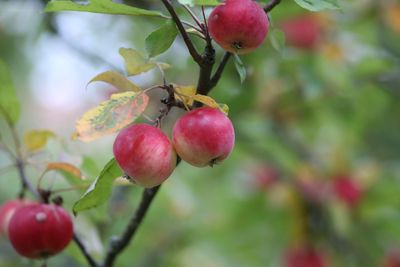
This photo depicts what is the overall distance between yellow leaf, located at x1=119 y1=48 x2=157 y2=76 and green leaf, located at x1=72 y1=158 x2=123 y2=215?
0.13 meters

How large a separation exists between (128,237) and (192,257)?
144 cm

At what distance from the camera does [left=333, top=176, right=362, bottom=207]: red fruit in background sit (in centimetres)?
215

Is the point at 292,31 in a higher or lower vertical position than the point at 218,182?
higher

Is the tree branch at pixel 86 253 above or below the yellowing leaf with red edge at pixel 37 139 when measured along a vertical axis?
below

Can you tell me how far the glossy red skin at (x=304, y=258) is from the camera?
213 cm

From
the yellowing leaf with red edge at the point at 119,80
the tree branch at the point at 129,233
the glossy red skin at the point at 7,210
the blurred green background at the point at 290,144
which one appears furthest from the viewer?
the blurred green background at the point at 290,144

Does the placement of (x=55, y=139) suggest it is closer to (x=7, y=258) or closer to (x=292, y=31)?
(x=7, y=258)

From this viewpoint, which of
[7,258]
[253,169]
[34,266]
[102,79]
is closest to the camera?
[102,79]

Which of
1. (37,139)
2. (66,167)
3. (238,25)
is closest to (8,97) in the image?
(37,139)

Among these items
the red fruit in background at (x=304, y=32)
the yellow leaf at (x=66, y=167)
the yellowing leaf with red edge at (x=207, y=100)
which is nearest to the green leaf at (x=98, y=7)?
the yellowing leaf with red edge at (x=207, y=100)

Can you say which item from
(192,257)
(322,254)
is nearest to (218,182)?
(192,257)

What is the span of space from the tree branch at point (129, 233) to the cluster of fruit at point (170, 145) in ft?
0.64

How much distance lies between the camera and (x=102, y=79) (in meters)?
0.91

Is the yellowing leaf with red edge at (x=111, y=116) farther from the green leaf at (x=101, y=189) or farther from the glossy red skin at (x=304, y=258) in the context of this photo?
the glossy red skin at (x=304, y=258)
